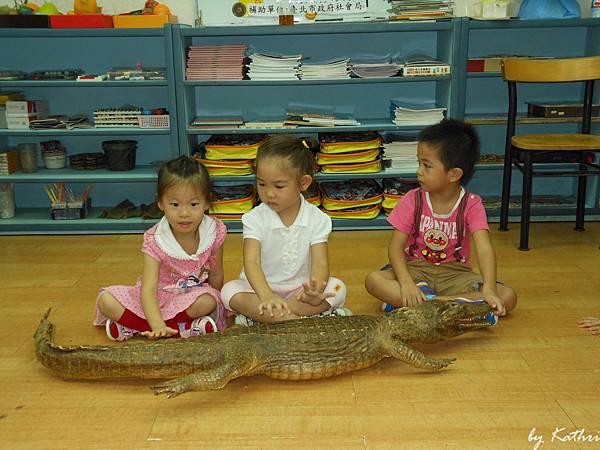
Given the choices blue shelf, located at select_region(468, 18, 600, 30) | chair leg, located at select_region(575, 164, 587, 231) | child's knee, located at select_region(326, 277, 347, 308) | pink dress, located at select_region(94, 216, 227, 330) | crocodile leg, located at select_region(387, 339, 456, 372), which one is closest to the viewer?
crocodile leg, located at select_region(387, 339, 456, 372)

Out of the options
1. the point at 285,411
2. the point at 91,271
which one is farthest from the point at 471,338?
the point at 91,271

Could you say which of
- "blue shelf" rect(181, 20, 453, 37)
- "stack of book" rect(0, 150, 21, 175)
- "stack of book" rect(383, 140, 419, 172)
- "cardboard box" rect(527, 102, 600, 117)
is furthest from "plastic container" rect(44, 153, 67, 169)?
"cardboard box" rect(527, 102, 600, 117)

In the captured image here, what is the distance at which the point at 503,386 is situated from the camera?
2104 mm

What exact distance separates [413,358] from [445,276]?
25.9 inches

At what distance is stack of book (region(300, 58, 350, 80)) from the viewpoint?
388cm

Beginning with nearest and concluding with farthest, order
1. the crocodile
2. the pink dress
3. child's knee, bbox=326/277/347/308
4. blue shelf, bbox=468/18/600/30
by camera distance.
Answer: the crocodile
the pink dress
child's knee, bbox=326/277/347/308
blue shelf, bbox=468/18/600/30

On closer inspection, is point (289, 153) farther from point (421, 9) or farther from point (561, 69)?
point (561, 69)

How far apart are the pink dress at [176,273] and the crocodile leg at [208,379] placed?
483mm

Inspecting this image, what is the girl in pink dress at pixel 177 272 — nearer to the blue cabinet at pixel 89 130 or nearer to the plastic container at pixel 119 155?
the blue cabinet at pixel 89 130

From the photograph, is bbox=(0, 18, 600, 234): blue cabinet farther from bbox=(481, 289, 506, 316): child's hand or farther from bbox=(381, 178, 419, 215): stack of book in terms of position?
bbox=(481, 289, 506, 316): child's hand

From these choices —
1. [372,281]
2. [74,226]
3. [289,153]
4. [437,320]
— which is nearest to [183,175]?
[289,153]

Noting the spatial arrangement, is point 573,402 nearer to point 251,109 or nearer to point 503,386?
point 503,386

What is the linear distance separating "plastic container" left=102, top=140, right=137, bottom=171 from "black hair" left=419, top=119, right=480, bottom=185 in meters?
2.16

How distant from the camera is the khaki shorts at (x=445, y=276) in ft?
8.79
